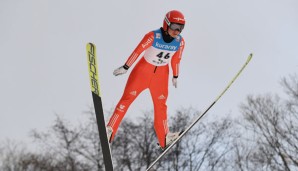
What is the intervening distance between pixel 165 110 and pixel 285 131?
16980 mm

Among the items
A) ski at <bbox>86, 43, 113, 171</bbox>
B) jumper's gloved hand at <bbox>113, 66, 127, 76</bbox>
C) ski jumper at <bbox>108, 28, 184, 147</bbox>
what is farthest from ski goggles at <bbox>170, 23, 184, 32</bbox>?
ski at <bbox>86, 43, 113, 171</bbox>

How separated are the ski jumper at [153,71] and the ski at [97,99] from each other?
0.39 m

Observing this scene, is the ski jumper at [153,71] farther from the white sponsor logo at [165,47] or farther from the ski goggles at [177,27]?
the ski goggles at [177,27]

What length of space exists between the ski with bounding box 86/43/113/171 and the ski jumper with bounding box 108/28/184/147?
1.29 feet

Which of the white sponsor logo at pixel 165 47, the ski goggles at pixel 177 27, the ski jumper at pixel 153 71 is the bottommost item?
the ski jumper at pixel 153 71

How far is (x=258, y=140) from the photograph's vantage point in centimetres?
2130

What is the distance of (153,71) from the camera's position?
4840 mm

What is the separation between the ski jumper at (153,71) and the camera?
4605 mm

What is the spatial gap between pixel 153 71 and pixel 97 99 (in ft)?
3.05

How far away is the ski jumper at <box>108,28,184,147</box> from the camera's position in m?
4.61

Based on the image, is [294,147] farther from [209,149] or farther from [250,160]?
[209,149]

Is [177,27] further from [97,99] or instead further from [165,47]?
[97,99]

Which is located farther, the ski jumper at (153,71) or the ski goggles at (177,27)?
the ski jumper at (153,71)

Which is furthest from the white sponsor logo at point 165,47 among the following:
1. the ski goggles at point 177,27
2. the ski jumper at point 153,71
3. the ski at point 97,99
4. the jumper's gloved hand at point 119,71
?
the ski at point 97,99
